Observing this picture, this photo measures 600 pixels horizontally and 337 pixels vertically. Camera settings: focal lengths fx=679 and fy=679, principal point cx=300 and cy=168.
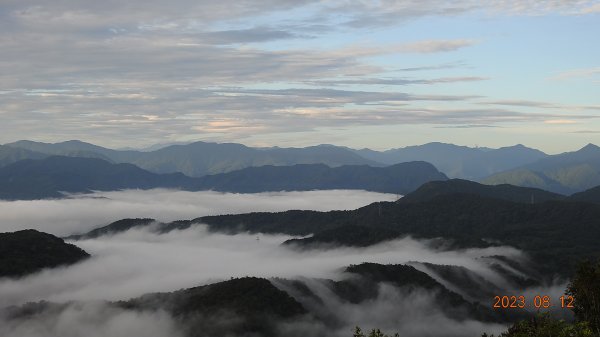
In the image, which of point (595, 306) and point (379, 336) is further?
point (595, 306)

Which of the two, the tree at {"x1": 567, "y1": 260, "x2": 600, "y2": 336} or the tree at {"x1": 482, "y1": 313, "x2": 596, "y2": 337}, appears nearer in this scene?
the tree at {"x1": 482, "y1": 313, "x2": 596, "y2": 337}

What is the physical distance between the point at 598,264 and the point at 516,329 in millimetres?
43365

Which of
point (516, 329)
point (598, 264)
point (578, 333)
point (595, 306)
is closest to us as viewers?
point (578, 333)

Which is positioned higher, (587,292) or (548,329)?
(548,329)

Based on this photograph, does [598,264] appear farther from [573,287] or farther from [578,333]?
[578,333]

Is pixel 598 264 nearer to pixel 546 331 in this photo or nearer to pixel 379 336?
pixel 546 331

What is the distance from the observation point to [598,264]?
513 ft

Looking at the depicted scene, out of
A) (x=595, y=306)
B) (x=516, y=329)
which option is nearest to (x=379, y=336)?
(x=516, y=329)

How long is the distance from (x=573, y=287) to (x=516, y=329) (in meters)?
33.6

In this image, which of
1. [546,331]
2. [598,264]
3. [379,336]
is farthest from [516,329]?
[598,264]

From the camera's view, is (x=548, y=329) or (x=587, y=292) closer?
(x=548, y=329)

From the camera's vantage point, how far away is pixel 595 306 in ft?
480

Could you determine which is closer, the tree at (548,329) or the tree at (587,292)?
the tree at (548,329)

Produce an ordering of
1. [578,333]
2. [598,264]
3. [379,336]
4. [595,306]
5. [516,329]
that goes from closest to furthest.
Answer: [578,333] → [379,336] → [516,329] → [595,306] → [598,264]
